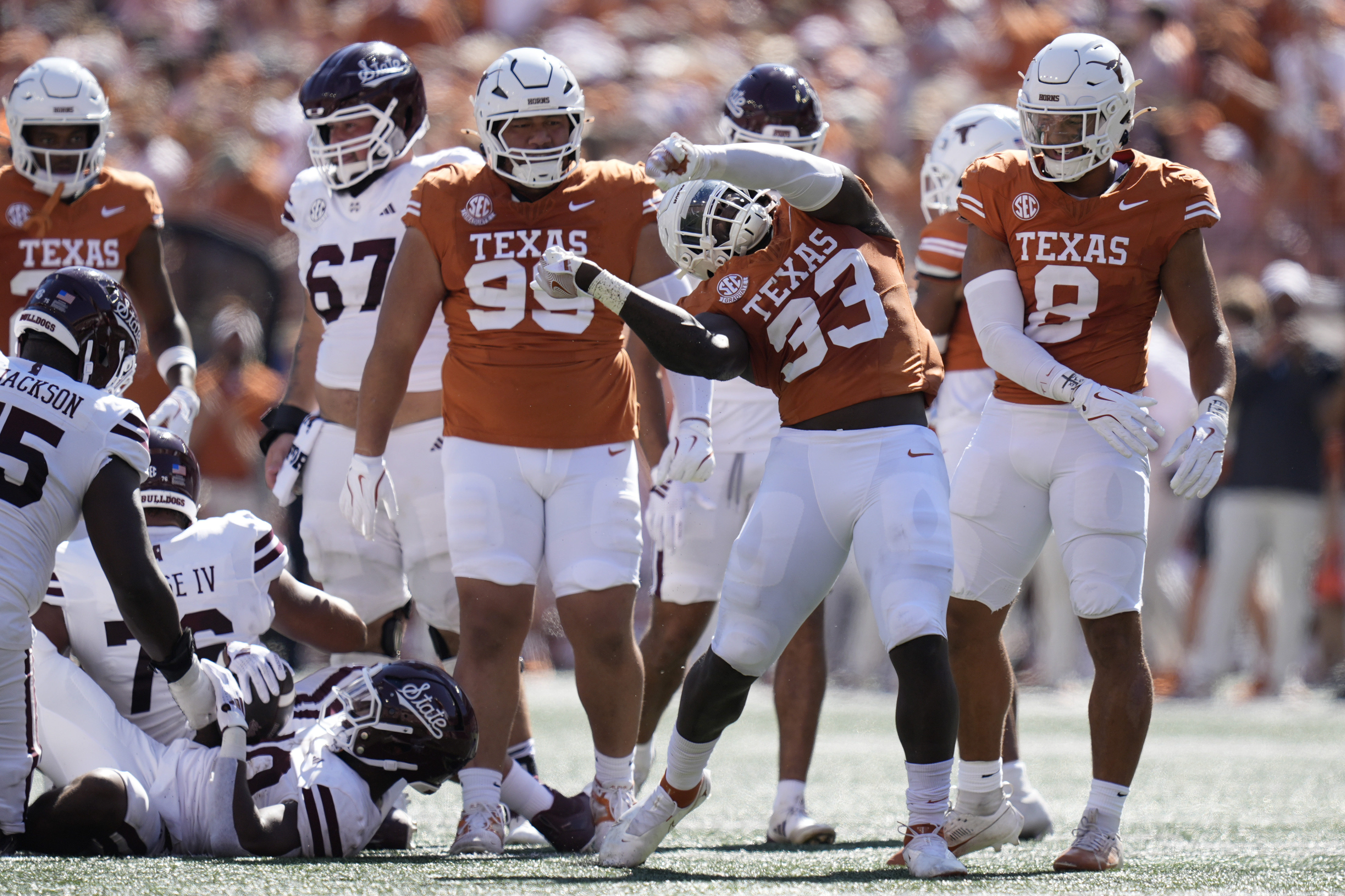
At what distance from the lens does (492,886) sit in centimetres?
347

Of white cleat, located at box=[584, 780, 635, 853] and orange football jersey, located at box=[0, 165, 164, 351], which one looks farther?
orange football jersey, located at box=[0, 165, 164, 351]

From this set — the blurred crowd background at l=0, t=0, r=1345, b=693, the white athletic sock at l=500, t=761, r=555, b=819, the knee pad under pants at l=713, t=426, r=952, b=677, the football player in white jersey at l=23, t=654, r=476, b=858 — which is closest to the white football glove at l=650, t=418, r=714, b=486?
the knee pad under pants at l=713, t=426, r=952, b=677

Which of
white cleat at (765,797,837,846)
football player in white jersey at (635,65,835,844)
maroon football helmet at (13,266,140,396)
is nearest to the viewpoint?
maroon football helmet at (13,266,140,396)

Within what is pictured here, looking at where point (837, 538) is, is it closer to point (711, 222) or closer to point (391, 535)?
point (711, 222)

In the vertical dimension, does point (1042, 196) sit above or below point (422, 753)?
above

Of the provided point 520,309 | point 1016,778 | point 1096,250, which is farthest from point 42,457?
point 1016,778

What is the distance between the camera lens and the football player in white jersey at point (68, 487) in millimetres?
3668

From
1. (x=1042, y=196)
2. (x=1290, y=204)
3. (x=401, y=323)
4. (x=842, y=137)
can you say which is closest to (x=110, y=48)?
(x=842, y=137)

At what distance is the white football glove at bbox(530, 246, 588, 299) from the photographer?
12.5ft

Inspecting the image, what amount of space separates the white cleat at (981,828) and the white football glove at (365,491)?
173cm

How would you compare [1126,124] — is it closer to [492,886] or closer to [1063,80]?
[1063,80]

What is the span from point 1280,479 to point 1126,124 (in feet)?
17.8

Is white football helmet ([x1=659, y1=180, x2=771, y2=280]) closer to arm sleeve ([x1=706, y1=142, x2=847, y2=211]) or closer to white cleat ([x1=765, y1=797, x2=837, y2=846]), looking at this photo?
arm sleeve ([x1=706, y1=142, x2=847, y2=211])

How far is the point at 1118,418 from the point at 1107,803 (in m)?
0.92
